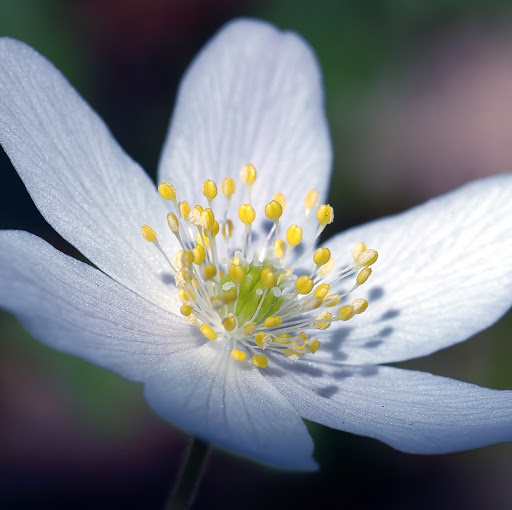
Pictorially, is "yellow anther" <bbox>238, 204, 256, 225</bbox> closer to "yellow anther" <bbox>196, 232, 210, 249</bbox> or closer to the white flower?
the white flower

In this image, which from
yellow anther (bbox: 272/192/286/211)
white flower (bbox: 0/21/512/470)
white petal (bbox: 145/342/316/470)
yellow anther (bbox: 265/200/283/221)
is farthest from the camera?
yellow anther (bbox: 272/192/286/211)

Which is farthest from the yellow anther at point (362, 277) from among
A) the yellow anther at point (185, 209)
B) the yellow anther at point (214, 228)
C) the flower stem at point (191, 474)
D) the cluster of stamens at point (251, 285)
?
the flower stem at point (191, 474)

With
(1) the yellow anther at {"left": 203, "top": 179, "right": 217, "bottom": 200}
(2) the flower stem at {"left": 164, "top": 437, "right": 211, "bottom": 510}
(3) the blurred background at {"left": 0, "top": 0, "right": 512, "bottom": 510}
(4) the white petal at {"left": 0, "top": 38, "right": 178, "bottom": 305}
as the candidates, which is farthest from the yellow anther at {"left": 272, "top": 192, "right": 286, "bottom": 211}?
(3) the blurred background at {"left": 0, "top": 0, "right": 512, "bottom": 510}

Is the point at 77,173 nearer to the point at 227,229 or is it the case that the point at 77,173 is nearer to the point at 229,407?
the point at 227,229

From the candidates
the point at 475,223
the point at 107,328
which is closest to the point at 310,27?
the point at 475,223

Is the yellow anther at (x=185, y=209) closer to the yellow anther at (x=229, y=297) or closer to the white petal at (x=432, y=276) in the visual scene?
the yellow anther at (x=229, y=297)

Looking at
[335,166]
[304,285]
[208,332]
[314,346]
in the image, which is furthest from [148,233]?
[335,166]
